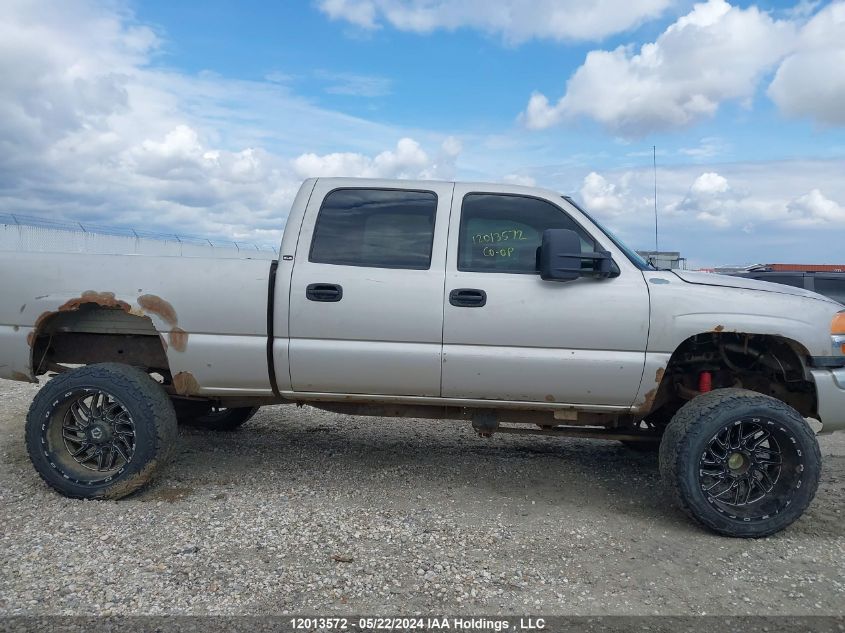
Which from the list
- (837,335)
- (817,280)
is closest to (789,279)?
(817,280)

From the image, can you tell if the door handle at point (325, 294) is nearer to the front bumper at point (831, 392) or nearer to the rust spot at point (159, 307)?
the rust spot at point (159, 307)

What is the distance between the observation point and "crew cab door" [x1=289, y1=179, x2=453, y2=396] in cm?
410

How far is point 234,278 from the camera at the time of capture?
418cm

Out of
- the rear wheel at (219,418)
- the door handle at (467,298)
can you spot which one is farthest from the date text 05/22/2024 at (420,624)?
the rear wheel at (219,418)

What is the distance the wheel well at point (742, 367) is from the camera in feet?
13.8

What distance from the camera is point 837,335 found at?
159 inches

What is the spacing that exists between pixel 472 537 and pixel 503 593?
0.63 m

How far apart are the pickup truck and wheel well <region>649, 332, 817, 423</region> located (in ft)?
0.05

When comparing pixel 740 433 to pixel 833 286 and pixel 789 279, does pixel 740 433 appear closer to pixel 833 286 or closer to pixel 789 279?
pixel 789 279

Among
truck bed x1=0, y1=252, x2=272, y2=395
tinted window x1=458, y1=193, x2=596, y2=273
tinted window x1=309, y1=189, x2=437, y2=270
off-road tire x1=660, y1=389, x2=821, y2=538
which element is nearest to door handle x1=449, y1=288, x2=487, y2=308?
tinted window x1=458, y1=193, x2=596, y2=273

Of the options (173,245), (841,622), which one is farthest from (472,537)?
(173,245)

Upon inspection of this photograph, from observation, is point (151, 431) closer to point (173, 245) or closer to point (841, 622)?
point (841, 622)

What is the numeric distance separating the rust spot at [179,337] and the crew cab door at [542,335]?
1599mm

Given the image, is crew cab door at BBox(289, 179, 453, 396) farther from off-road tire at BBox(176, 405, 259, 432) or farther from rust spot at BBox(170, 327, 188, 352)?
off-road tire at BBox(176, 405, 259, 432)
